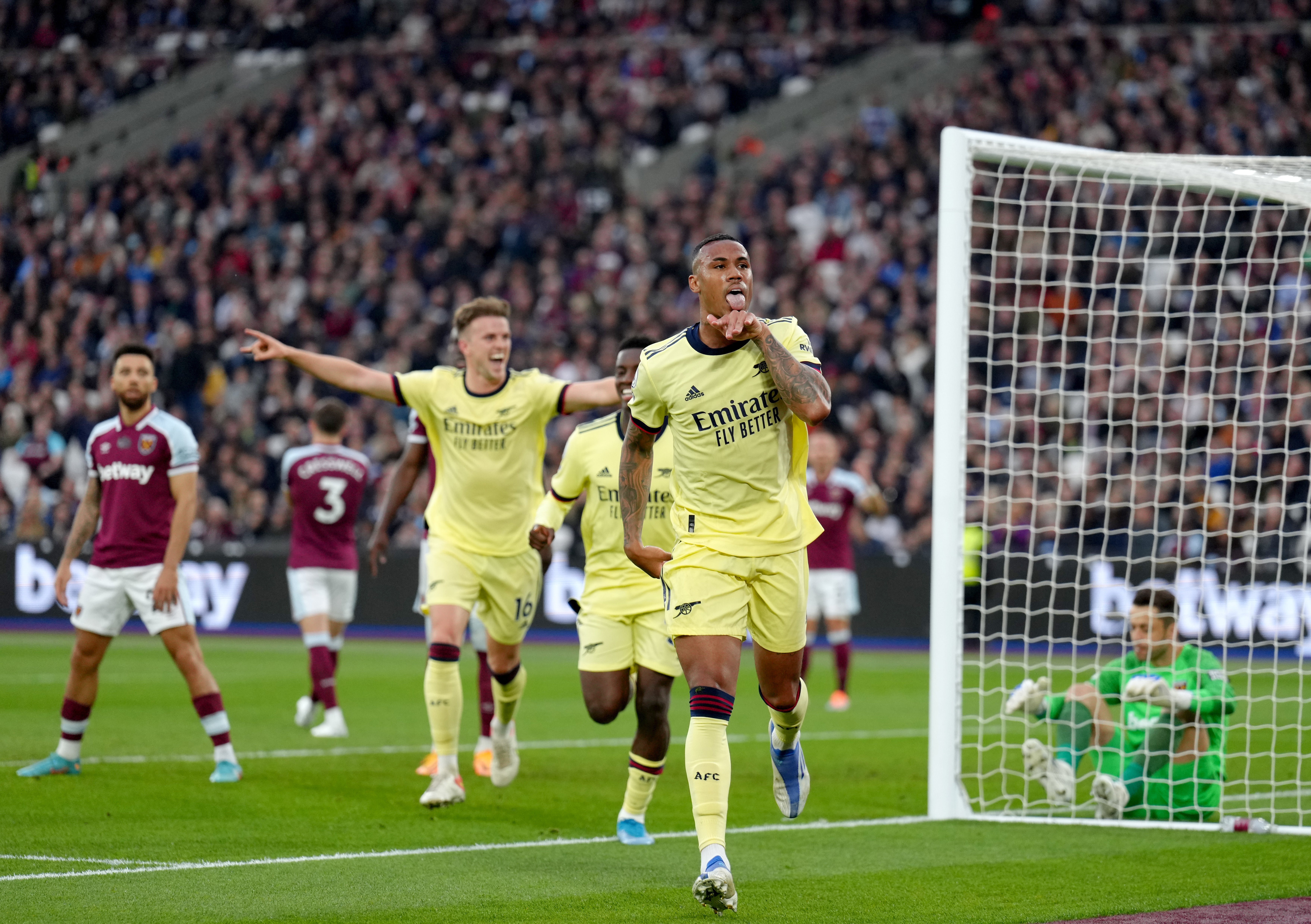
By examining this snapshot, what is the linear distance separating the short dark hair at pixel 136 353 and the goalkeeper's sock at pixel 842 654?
7.27m

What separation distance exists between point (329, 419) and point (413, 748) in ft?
8.95

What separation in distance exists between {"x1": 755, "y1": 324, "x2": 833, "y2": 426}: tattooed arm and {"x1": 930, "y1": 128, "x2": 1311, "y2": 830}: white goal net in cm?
231

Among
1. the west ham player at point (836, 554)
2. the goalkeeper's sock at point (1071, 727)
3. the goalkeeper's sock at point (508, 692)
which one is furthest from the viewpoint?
the west ham player at point (836, 554)

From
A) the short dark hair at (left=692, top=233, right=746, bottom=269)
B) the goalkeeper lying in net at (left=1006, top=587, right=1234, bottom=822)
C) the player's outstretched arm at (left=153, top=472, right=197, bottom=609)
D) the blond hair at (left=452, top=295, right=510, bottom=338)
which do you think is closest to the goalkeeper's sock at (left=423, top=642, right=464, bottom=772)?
the player's outstretched arm at (left=153, top=472, right=197, bottom=609)

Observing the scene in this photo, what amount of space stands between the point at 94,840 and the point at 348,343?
1933 cm

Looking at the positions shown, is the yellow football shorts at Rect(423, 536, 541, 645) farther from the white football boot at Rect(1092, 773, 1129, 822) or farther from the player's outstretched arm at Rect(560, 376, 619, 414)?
the white football boot at Rect(1092, 773, 1129, 822)

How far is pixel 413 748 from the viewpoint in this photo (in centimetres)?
1151

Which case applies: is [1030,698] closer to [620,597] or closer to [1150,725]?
[1150,725]

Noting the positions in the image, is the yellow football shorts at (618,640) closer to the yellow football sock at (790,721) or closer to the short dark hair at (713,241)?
the yellow football sock at (790,721)

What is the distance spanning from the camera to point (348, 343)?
26344 millimetres

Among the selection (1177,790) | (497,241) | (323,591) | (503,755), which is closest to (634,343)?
(503,755)

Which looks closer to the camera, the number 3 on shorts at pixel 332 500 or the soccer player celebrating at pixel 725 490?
the soccer player celebrating at pixel 725 490

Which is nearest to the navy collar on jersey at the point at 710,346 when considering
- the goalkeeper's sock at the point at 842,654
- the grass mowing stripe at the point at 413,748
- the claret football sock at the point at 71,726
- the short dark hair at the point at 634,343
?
the short dark hair at the point at 634,343

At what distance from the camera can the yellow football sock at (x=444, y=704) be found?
28.7ft
